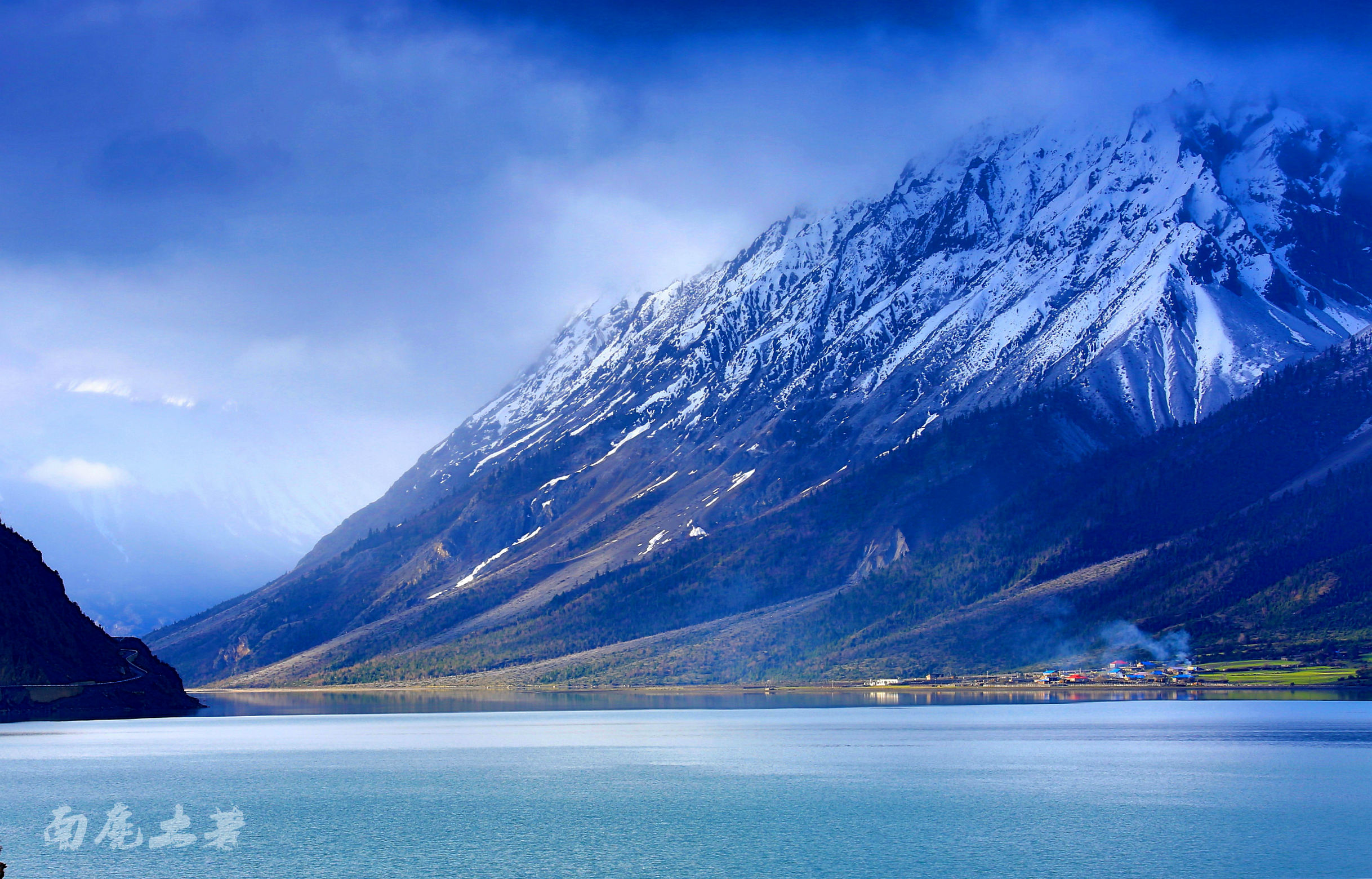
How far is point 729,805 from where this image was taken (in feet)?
316

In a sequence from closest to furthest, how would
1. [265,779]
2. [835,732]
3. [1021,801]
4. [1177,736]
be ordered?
[1021,801]
[265,779]
[1177,736]
[835,732]

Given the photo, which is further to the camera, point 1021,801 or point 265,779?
point 265,779

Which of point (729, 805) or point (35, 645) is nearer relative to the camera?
point (729, 805)

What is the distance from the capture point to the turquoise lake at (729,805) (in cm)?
7338

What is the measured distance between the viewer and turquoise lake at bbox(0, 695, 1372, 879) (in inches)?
2889

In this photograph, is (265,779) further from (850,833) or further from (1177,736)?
(1177,736)

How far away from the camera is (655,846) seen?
79000 millimetres

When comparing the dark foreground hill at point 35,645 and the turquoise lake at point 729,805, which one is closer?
the turquoise lake at point 729,805

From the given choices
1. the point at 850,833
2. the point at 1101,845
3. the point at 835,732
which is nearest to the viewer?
the point at 1101,845

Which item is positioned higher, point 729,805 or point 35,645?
point 35,645

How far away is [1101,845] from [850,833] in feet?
50.0

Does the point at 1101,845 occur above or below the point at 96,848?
below

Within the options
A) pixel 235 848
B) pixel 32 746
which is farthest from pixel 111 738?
pixel 235 848

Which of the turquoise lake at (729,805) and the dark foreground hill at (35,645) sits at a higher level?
the dark foreground hill at (35,645)
